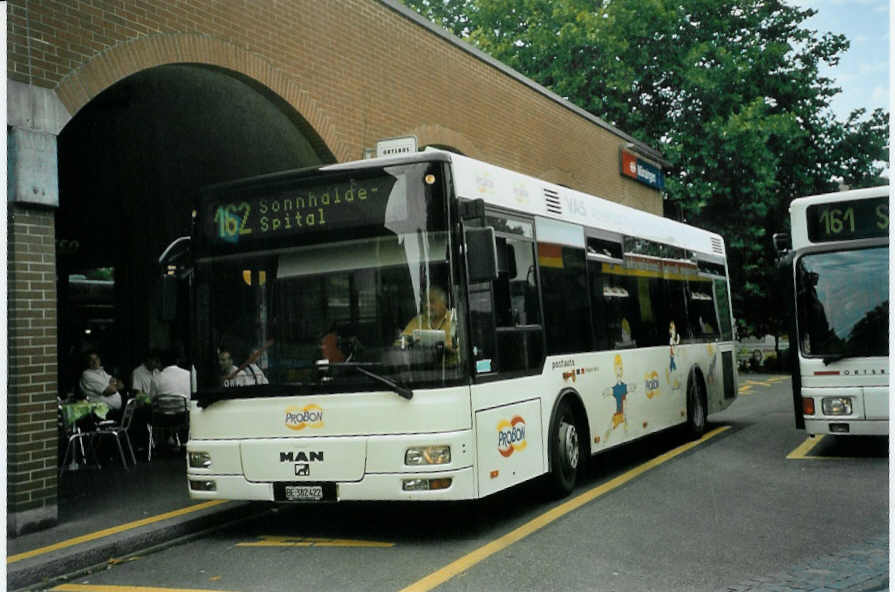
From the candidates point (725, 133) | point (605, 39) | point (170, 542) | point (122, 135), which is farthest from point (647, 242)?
point (605, 39)

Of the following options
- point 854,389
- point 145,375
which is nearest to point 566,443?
point 854,389

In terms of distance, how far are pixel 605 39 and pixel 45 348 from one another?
88.2 ft

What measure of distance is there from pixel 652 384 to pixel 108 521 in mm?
6408

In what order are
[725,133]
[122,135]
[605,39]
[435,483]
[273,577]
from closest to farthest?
[273,577] → [435,483] → [122,135] → [725,133] → [605,39]

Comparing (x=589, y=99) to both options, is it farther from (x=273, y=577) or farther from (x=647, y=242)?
(x=273, y=577)

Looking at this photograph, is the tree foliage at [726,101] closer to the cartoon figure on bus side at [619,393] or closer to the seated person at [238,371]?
the cartoon figure on bus side at [619,393]

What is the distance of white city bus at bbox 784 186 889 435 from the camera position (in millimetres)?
10570

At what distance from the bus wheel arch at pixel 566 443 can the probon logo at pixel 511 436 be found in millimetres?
622

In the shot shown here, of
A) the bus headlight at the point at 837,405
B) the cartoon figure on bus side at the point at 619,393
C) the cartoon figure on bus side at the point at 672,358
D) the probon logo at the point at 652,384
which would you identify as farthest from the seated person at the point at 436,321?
the cartoon figure on bus side at the point at 672,358

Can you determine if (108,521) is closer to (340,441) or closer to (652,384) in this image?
(340,441)

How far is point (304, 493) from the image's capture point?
7.42 meters

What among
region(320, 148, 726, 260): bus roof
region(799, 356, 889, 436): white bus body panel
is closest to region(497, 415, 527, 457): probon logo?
region(320, 148, 726, 260): bus roof

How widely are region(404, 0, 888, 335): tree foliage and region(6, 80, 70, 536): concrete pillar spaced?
2437 centimetres

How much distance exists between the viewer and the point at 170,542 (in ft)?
26.4
